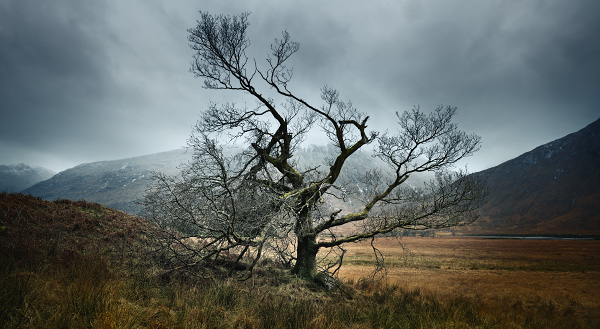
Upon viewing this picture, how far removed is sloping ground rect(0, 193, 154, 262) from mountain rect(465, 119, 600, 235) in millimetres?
99987

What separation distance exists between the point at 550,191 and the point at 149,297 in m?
158

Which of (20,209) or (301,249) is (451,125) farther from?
(20,209)

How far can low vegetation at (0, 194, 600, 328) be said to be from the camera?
373 centimetres

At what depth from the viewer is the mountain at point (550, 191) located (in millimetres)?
80625

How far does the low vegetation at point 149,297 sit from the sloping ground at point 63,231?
0.04 metres

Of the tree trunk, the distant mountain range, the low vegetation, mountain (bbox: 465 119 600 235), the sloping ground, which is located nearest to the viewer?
the low vegetation

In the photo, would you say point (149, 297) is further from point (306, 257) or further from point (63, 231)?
point (63, 231)

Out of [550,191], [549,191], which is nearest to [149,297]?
[550,191]

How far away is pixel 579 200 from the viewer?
9256cm

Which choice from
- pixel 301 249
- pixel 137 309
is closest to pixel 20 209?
pixel 137 309

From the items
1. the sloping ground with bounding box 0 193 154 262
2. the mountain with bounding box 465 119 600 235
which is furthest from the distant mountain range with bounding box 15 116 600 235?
the sloping ground with bounding box 0 193 154 262

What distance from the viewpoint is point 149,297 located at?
539 centimetres

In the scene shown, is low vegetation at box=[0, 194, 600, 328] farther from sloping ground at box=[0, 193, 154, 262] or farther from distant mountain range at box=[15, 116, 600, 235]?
distant mountain range at box=[15, 116, 600, 235]

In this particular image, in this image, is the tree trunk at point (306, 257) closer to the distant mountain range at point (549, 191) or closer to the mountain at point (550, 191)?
the distant mountain range at point (549, 191)
